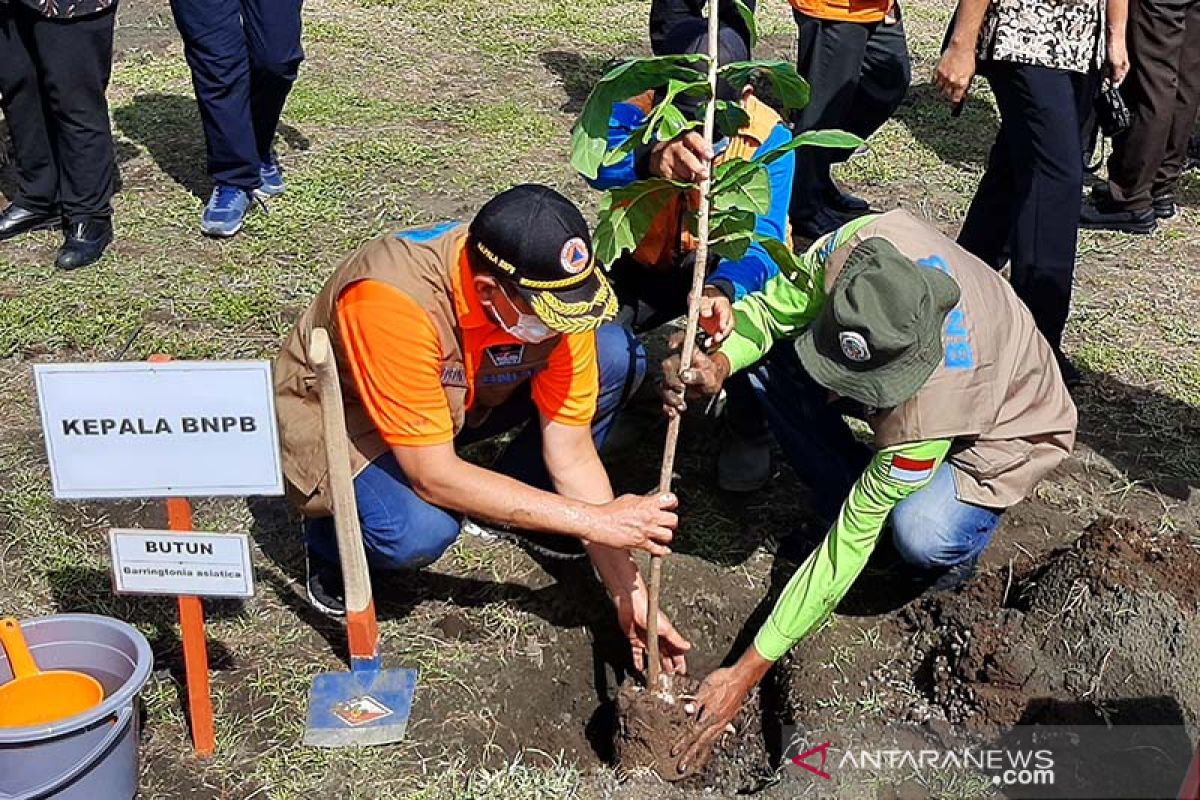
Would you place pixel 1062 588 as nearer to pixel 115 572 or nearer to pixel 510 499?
pixel 510 499

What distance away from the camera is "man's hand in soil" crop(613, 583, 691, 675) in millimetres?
2967

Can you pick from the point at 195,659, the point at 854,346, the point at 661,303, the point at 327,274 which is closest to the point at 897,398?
the point at 854,346

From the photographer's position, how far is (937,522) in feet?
9.88

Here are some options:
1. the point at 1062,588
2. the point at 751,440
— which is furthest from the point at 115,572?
the point at 1062,588

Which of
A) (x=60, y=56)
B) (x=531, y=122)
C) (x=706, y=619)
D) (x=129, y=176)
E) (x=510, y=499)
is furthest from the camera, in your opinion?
(x=531, y=122)

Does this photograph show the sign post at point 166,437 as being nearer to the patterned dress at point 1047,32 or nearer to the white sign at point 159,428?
the white sign at point 159,428

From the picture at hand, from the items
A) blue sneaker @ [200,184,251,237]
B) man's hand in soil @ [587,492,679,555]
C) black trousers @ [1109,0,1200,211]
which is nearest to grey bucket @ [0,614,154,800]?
man's hand in soil @ [587,492,679,555]

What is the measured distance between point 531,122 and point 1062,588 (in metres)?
4.12

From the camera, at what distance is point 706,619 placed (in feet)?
10.8

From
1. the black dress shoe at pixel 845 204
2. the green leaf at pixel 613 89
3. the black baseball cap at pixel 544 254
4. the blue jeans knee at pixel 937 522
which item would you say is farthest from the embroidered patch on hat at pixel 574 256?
the black dress shoe at pixel 845 204

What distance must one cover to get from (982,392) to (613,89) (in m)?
1.05

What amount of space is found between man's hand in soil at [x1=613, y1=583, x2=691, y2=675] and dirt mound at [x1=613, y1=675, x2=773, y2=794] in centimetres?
8

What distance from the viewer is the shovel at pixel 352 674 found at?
258cm

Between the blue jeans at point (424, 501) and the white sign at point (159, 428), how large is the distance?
496 mm
